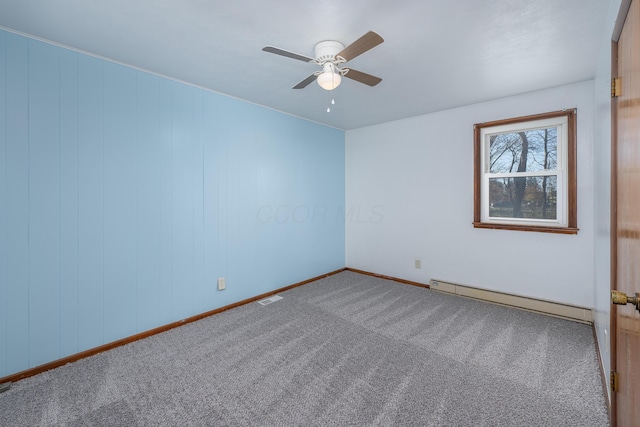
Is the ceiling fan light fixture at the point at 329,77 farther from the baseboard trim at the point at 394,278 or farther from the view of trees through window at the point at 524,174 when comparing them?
the baseboard trim at the point at 394,278

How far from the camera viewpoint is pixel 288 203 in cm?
385

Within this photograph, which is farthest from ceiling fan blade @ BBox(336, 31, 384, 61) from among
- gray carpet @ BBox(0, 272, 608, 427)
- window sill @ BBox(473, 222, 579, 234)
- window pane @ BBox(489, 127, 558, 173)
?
window sill @ BBox(473, 222, 579, 234)

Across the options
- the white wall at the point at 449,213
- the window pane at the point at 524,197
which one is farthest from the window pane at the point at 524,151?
the white wall at the point at 449,213

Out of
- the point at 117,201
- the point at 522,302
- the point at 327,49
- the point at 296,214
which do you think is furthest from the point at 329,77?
the point at 522,302

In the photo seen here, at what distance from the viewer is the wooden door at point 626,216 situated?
1.03 metres

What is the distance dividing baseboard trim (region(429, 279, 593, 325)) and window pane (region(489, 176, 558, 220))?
92 centimetres

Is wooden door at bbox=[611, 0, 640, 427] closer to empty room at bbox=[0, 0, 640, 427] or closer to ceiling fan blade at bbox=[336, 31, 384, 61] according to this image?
empty room at bbox=[0, 0, 640, 427]

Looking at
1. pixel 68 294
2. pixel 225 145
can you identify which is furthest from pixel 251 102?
pixel 68 294

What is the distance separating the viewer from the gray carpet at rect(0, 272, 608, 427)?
5.33 feet

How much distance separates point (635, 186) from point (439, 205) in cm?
273

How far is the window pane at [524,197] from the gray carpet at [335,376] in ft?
3.69

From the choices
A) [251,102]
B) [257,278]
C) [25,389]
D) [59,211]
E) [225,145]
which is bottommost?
[25,389]

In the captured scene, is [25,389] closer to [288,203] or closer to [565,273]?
[288,203]

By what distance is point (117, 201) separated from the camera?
238 cm
